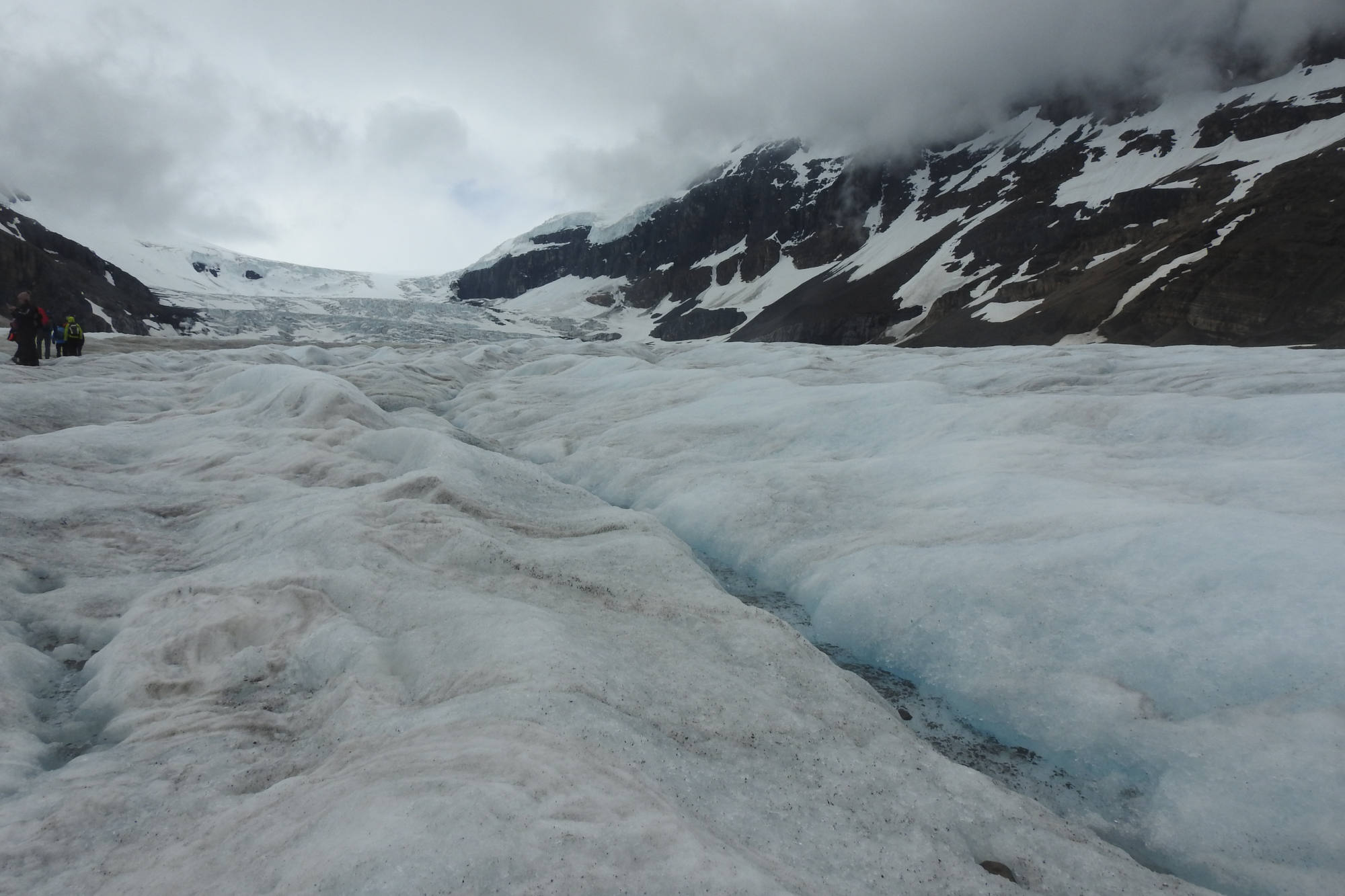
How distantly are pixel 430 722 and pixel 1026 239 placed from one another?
83.4m

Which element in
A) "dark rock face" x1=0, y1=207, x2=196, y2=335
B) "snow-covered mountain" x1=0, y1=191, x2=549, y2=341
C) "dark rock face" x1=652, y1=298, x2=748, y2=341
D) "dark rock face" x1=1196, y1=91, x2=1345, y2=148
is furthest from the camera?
"dark rock face" x1=652, y1=298, x2=748, y2=341

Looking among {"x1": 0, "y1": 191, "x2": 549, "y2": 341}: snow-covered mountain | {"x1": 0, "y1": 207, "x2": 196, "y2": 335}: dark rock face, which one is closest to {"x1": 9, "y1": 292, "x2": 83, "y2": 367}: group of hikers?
{"x1": 0, "y1": 207, "x2": 196, "y2": 335}: dark rock face

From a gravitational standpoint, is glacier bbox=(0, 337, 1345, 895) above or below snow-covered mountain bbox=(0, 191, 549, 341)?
below

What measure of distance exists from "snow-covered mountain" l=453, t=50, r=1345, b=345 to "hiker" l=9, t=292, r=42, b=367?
5507 centimetres

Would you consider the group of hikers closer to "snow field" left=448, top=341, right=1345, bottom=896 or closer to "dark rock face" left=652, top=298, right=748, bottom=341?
"snow field" left=448, top=341, right=1345, bottom=896

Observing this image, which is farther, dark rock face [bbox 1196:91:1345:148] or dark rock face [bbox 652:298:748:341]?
dark rock face [bbox 652:298:748:341]

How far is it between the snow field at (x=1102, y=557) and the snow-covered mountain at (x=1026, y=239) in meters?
41.4

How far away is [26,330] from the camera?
1516 cm

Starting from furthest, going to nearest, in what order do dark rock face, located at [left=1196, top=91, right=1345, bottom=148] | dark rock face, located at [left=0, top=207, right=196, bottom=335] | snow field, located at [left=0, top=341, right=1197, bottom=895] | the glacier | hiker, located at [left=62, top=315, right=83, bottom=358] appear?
dark rock face, located at [left=1196, top=91, right=1345, bottom=148] < dark rock face, located at [left=0, top=207, right=196, bottom=335] < hiker, located at [left=62, top=315, right=83, bottom=358] < the glacier < snow field, located at [left=0, top=341, right=1197, bottom=895]

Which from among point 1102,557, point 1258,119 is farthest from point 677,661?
point 1258,119

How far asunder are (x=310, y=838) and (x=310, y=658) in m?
2.23

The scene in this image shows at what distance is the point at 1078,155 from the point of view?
88438mm

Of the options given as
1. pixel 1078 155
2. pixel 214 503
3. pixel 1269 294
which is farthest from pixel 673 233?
pixel 214 503

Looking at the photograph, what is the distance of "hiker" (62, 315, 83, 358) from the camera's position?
20516 millimetres
